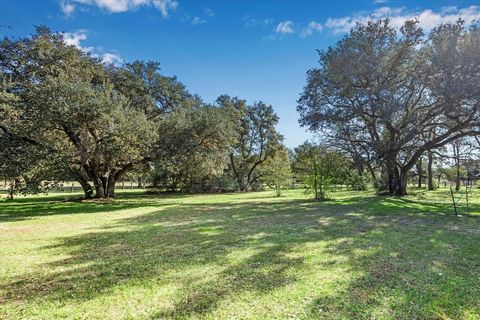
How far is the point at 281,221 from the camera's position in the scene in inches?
379

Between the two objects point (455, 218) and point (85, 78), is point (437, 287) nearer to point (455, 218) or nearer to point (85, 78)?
point (455, 218)

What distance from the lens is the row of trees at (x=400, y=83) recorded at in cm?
1393

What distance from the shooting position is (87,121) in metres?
14.2

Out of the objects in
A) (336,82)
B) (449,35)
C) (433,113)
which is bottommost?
(433,113)

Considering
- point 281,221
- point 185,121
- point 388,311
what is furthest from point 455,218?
point 185,121

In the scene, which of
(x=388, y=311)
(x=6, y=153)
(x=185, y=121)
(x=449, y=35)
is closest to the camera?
(x=388, y=311)

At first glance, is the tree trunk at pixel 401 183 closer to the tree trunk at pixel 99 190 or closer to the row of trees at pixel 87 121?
the row of trees at pixel 87 121

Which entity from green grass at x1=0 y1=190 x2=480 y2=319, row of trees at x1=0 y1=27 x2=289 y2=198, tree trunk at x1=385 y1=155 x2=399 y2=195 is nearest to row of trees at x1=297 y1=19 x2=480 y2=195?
tree trunk at x1=385 y1=155 x2=399 y2=195

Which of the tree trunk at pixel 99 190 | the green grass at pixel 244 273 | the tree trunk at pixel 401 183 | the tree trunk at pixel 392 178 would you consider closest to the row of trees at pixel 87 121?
the tree trunk at pixel 99 190

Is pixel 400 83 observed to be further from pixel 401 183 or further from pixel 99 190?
pixel 99 190

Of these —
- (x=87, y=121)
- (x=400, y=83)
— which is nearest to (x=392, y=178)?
(x=400, y=83)

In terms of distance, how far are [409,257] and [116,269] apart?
499 cm

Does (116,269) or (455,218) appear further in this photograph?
(455,218)

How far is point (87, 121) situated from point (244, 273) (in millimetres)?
12745
